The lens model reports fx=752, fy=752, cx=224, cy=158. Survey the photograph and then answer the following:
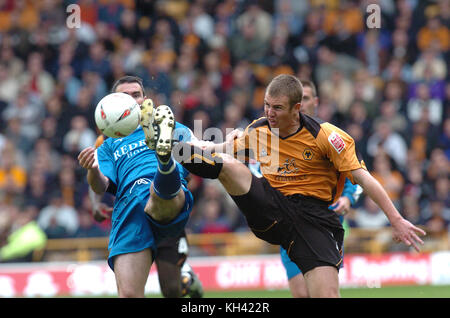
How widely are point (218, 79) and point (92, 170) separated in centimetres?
954

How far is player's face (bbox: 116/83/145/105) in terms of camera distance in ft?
21.7

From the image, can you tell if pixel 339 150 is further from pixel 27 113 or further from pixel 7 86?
pixel 7 86

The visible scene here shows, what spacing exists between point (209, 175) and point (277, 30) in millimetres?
10603

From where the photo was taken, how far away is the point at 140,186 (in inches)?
251

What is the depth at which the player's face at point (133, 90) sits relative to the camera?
21.7 ft

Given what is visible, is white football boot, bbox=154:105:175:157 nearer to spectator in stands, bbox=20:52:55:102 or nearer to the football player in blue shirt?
the football player in blue shirt

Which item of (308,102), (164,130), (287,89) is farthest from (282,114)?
(308,102)

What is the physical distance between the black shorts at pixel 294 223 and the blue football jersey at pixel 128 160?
767 mm

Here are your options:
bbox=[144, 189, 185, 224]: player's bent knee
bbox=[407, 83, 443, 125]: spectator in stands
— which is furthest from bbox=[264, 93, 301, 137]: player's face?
bbox=[407, 83, 443, 125]: spectator in stands

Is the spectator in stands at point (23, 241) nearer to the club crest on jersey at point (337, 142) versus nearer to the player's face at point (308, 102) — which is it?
the player's face at point (308, 102)

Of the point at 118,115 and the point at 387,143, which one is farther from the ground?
the point at 118,115

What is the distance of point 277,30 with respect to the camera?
52.5 feet
